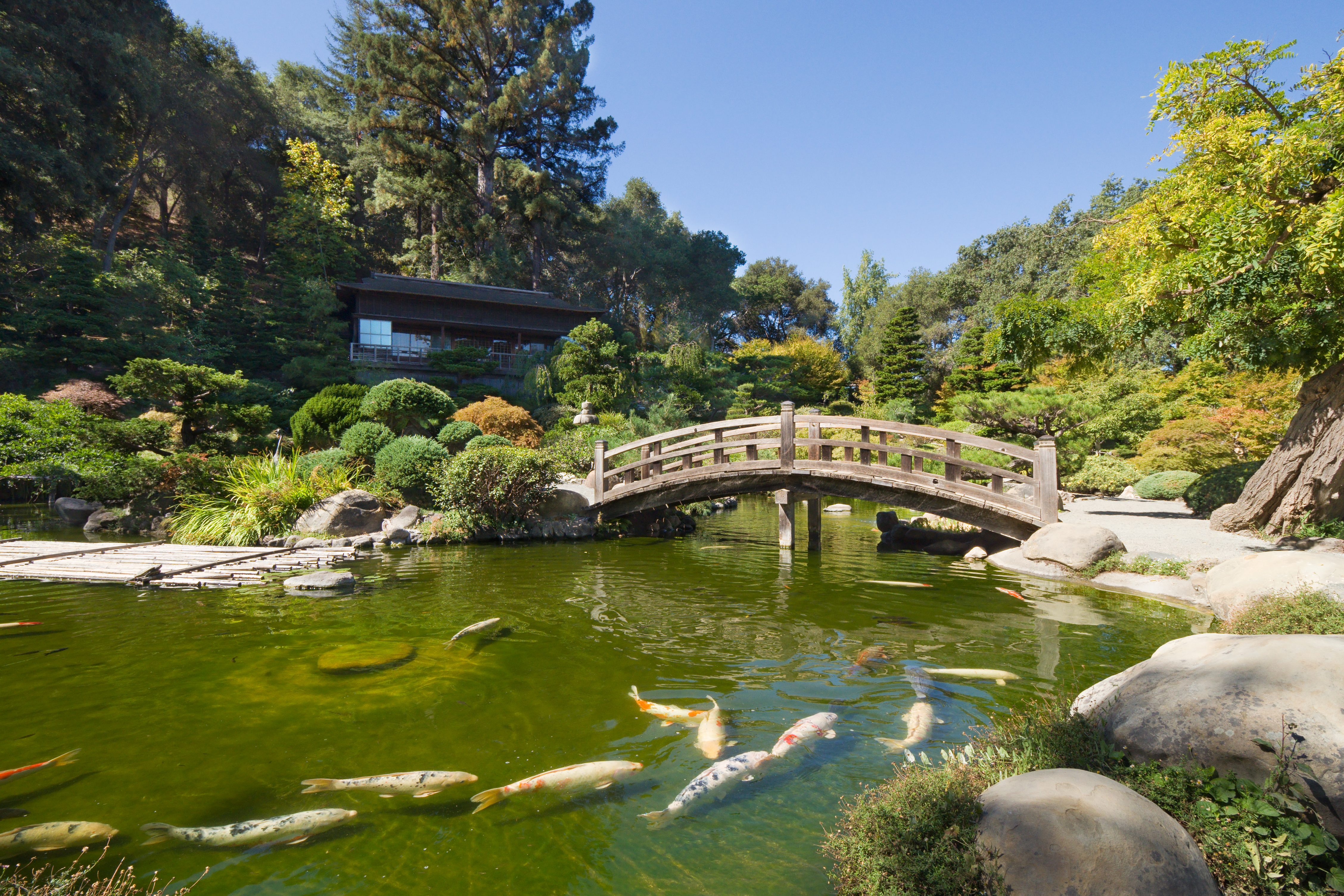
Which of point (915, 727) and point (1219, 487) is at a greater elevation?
point (1219, 487)

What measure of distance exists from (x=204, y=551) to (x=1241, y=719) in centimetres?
1301

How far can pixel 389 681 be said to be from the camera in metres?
5.53

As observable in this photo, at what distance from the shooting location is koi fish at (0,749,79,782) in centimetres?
379

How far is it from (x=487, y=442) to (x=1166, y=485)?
657 inches

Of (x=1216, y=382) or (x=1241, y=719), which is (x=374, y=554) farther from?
Answer: (x=1216, y=382)

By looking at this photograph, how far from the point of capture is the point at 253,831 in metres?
3.27

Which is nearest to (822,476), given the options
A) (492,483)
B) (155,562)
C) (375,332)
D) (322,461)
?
(492,483)

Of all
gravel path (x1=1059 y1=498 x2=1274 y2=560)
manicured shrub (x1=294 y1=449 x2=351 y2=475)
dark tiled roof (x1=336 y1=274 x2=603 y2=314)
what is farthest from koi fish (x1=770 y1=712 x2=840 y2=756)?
dark tiled roof (x1=336 y1=274 x2=603 y2=314)

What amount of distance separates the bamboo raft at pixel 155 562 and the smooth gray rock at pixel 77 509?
13.2 ft

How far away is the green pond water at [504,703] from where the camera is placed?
10.5 feet

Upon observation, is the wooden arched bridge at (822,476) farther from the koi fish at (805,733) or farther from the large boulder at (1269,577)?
the koi fish at (805,733)

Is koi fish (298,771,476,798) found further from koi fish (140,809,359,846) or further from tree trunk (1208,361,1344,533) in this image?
tree trunk (1208,361,1344,533)

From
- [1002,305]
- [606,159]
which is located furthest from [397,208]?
[1002,305]

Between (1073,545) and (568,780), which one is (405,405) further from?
(1073,545)
